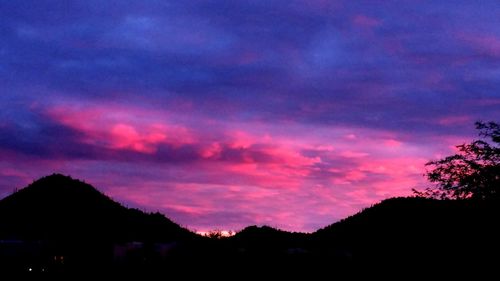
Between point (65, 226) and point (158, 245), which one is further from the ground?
point (65, 226)

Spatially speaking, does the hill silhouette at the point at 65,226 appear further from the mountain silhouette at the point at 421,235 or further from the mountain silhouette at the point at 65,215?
the mountain silhouette at the point at 421,235

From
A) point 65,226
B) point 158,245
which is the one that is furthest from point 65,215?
point 158,245

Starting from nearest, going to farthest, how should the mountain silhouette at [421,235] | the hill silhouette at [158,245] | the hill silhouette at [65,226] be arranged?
the hill silhouette at [65,226] → the hill silhouette at [158,245] → the mountain silhouette at [421,235]

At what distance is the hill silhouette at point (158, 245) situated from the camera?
26781mm

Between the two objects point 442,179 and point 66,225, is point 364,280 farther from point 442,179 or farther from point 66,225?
point 442,179

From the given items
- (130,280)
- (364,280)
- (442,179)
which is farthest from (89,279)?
(442,179)

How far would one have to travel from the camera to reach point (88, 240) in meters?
27.5

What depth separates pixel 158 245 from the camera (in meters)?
27.5

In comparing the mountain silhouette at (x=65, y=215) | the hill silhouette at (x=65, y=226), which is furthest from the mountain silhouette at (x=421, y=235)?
the hill silhouette at (x=65, y=226)

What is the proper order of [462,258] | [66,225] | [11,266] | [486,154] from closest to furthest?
[11,266]
[66,225]
[462,258]
[486,154]

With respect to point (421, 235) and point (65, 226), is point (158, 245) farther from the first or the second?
point (421, 235)

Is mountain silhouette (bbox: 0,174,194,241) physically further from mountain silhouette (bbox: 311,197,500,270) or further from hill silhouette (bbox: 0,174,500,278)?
mountain silhouette (bbox: 311,197,500,270)

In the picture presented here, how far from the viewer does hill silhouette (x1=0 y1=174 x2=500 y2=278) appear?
87.9 ft

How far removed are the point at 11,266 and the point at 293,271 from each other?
1116 cm
